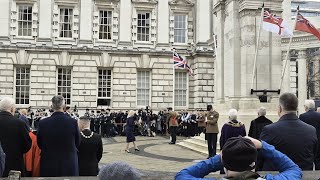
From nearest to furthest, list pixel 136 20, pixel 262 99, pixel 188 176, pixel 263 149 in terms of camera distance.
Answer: pixel 188 176, pixel 263 149, pixel 262 99, pixel 136 20

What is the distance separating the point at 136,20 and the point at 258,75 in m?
21.2

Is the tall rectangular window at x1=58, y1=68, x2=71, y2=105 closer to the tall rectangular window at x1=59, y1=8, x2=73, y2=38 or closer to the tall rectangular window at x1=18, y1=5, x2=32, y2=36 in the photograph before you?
the tall rectangular window at x1=59, y1=8, x2=73, y2=38

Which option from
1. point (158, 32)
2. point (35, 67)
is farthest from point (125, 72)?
point (35, 67)

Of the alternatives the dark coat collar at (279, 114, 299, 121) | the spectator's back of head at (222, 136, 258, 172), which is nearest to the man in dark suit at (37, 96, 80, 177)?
the dark coat collar at (279, 114, 299, 121)

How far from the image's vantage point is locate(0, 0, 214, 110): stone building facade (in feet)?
110

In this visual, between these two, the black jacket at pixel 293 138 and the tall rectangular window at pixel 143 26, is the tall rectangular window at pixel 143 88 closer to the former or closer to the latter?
the tall rectangular window at pixel 143 26

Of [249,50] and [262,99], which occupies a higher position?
[249,50]

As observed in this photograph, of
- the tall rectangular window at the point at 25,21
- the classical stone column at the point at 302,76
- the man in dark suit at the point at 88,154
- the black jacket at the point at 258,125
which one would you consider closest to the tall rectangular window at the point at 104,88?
the tall rectangular window at the point at 25,21

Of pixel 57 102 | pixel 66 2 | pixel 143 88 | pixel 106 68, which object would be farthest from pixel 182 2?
pixel 57 102

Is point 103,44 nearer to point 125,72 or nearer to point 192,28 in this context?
point 125,72

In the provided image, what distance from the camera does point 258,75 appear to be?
16516mm

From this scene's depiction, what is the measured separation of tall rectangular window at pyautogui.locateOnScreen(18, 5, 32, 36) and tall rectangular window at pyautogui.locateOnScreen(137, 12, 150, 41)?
9375 mm

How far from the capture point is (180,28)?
121 feet

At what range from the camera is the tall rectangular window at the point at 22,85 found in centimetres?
3359
